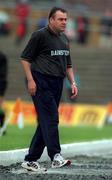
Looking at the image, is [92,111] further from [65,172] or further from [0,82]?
[65,172]

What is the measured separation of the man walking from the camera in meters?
10.2

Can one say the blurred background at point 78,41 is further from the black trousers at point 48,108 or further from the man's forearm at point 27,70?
the man's forearm at point 27,70

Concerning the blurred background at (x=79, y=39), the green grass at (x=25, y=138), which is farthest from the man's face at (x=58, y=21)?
the blurred background at (x=79, y=39)

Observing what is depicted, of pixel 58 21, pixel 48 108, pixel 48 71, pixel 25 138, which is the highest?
pixel 58 21

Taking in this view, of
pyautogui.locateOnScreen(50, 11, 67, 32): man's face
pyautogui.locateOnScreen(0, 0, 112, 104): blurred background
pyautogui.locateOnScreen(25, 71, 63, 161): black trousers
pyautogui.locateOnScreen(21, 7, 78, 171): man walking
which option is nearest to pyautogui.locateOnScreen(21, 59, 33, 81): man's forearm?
pyautogui.locateOnScreen(21, 7, 78, 171): man walking

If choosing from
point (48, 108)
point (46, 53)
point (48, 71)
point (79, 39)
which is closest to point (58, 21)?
point (46, 53)

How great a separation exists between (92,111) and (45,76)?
1546cm

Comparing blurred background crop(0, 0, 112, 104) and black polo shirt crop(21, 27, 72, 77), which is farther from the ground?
black polo shirt crop(21, 27, 72, 77)

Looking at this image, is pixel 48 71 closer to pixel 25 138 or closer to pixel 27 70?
pixel 27 70

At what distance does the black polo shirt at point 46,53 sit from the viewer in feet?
33.5

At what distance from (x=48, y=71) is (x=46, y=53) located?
0.75ft

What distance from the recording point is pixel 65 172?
33.4 feet

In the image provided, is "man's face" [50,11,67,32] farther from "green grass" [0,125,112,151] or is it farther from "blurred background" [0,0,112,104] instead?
"blurred background" [0,0,112,104]

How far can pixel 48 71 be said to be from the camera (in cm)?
1026
